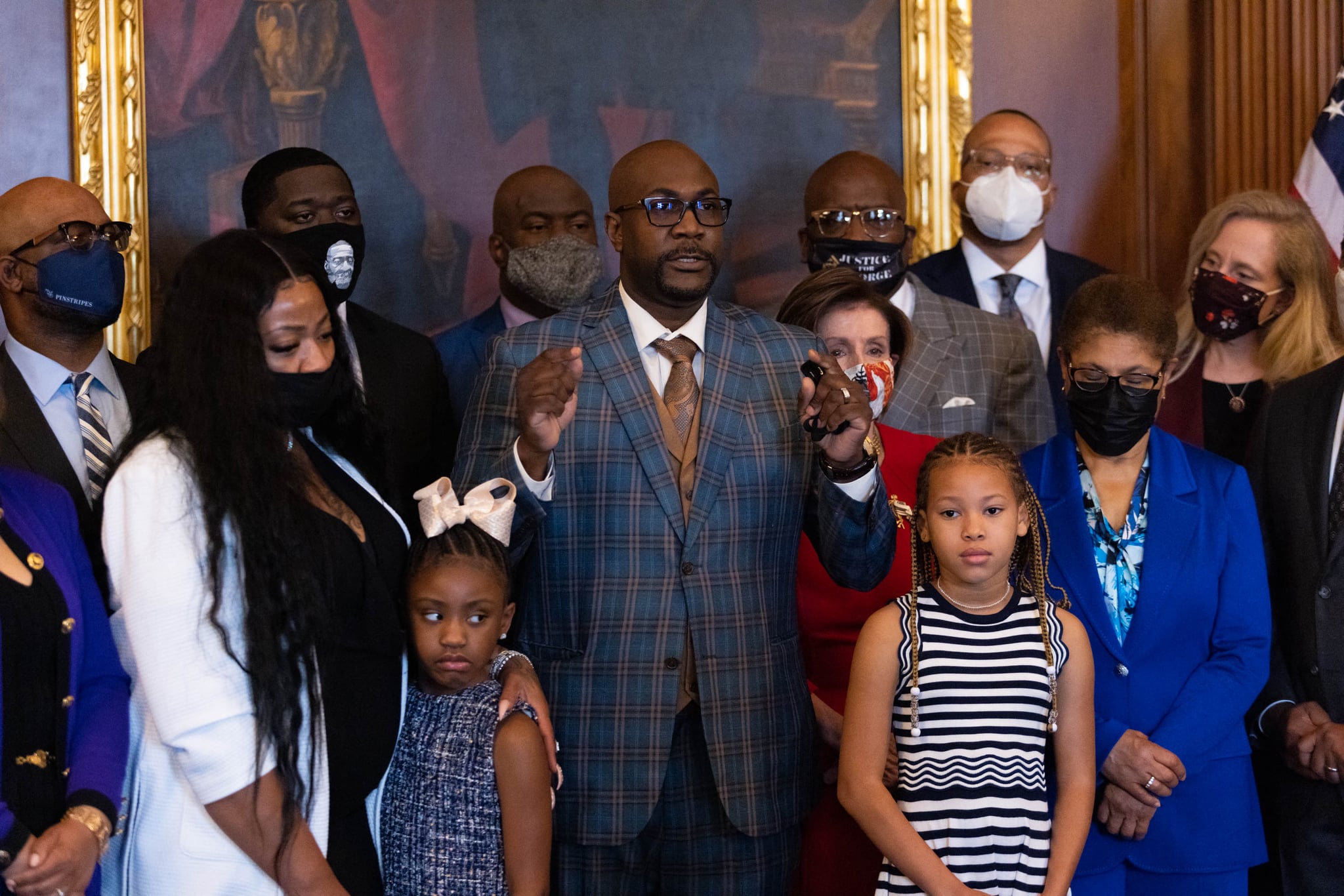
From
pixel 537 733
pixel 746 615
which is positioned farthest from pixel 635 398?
pixel 537 733

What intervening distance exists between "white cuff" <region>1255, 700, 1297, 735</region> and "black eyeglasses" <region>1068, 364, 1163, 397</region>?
A: 2.76 ft

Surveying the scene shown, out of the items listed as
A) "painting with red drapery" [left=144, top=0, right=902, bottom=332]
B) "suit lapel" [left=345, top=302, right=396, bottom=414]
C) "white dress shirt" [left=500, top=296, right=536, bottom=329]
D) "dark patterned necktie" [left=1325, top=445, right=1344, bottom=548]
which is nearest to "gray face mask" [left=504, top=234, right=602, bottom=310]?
"white dress shirt" [left=500, top=296, right=536, bottom=329]

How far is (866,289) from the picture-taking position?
→ 3.44 metres

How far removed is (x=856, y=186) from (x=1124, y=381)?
1.49 metres

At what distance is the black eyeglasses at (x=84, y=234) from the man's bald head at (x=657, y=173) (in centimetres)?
113

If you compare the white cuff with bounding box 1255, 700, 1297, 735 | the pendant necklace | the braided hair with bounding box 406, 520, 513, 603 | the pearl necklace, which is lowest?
the white cuff with bounding box 1255, 700, 1297, 735

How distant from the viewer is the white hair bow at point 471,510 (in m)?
2.69

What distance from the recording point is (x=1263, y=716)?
3291mm

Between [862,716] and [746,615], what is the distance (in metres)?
0.35

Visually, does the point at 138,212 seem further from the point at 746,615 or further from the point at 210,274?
the point at 746,615

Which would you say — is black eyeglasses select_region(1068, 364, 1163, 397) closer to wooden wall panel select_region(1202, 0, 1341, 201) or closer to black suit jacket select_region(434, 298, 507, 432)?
black suit jacket select_region(434, 298, 507, 432)

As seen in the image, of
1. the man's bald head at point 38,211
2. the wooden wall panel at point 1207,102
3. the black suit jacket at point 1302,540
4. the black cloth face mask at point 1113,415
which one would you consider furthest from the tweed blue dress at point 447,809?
the wooden wall panel at point 1207,102

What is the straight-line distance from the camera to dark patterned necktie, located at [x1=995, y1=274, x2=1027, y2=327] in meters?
4.50

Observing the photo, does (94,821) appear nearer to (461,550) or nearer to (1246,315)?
(461,550)
